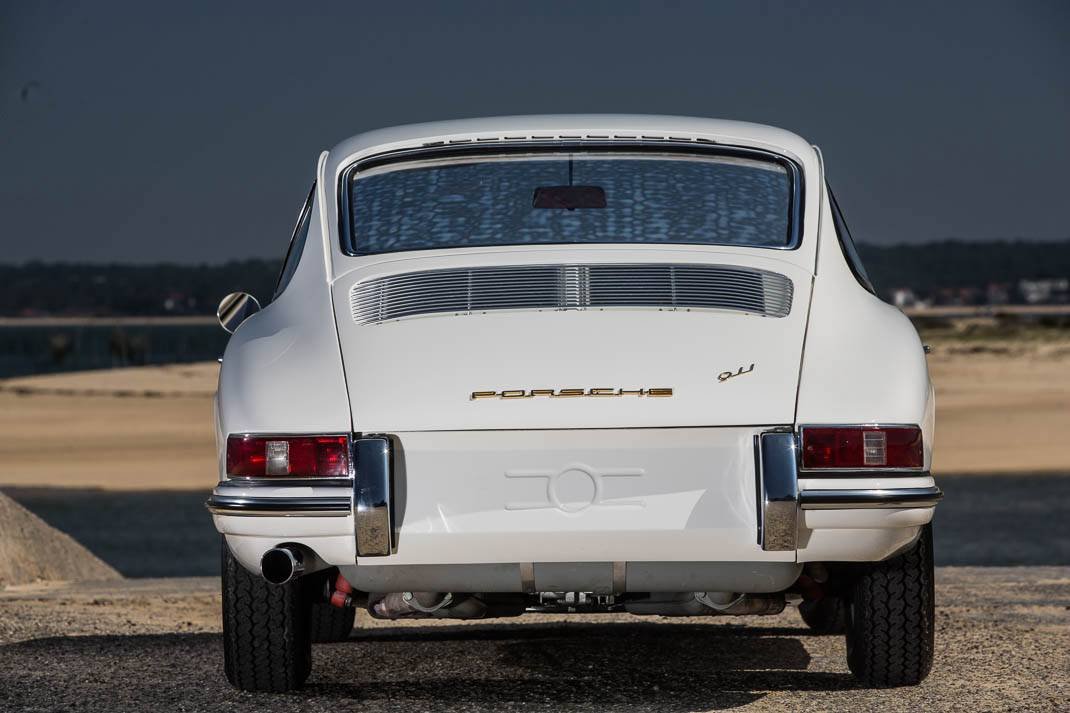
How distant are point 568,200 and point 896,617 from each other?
1.73m

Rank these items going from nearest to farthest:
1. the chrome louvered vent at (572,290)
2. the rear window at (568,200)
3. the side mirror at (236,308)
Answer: the chrome louvered vent at (572,290) < the rear window at (568,200) < the side mirror at (236,308)

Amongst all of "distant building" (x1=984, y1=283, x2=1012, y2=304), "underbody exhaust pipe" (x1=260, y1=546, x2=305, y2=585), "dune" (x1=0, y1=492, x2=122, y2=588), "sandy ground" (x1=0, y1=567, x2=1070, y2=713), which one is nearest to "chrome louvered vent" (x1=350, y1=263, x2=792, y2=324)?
"underbody exhaust pipe" (x1=260, y1=546, x2=305, y2=585)

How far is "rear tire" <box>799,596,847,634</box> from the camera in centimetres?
653

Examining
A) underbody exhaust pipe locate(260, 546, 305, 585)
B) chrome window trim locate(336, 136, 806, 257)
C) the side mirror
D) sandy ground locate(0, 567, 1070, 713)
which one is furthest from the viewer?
the side mirror

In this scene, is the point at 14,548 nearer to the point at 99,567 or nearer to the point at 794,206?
the point at 99,567

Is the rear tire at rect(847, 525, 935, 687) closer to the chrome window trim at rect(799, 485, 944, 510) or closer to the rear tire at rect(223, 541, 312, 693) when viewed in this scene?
the chrome window trim at rect(799, 485, 944, 510)

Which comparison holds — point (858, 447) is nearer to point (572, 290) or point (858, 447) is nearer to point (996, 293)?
point (572, 290)

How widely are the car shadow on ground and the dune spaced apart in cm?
357

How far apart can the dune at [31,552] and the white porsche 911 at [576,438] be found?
5.44m

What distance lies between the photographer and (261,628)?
486 cm

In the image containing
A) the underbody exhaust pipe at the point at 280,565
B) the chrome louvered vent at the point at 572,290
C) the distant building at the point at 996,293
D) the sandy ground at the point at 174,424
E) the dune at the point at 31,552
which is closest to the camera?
the underbody exhaust pipe at the point at 280,565

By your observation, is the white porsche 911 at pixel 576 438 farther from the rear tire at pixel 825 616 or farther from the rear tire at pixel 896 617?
the rear tire at pixel 825 616

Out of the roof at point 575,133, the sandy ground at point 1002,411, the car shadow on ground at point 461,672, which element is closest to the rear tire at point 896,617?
the car shadow on ground at point 461,672

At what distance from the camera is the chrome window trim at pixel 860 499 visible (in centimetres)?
423
